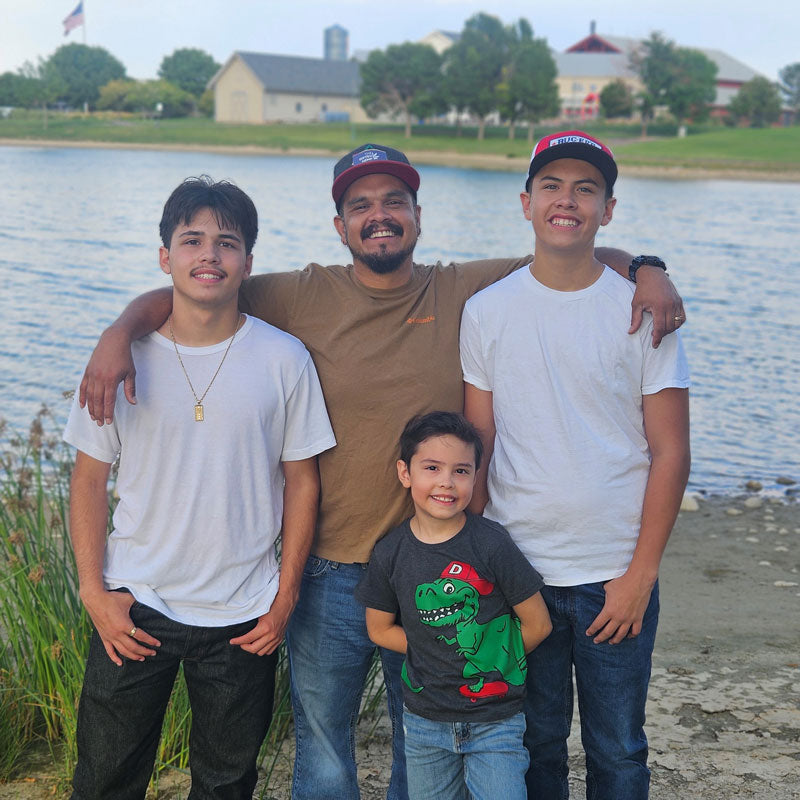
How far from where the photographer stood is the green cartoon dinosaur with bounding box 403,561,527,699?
9.34 ft

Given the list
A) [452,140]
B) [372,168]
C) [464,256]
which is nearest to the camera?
[372,168]

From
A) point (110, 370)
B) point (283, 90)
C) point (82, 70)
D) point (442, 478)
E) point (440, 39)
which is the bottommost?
point (442, 478)

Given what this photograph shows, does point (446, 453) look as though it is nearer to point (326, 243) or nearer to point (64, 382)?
point (64, 382)

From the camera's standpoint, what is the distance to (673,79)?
7925 centimetres

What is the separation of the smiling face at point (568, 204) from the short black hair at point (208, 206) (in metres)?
0.89

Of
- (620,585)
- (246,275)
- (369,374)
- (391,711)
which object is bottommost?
(391,711)

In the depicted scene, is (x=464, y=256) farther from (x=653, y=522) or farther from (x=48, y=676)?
(x=653, y=522)

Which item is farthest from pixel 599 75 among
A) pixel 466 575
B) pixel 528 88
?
pixel 466 575

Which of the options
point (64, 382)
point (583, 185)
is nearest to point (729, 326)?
point (64, 382)

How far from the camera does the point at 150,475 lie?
2.91 m

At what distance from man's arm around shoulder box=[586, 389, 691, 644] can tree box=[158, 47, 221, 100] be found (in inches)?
4704

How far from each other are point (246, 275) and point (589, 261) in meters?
1.09

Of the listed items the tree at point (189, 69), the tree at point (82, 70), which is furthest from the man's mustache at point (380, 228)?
the tree at point (189, 69)

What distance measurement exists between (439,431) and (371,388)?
0.33 m
